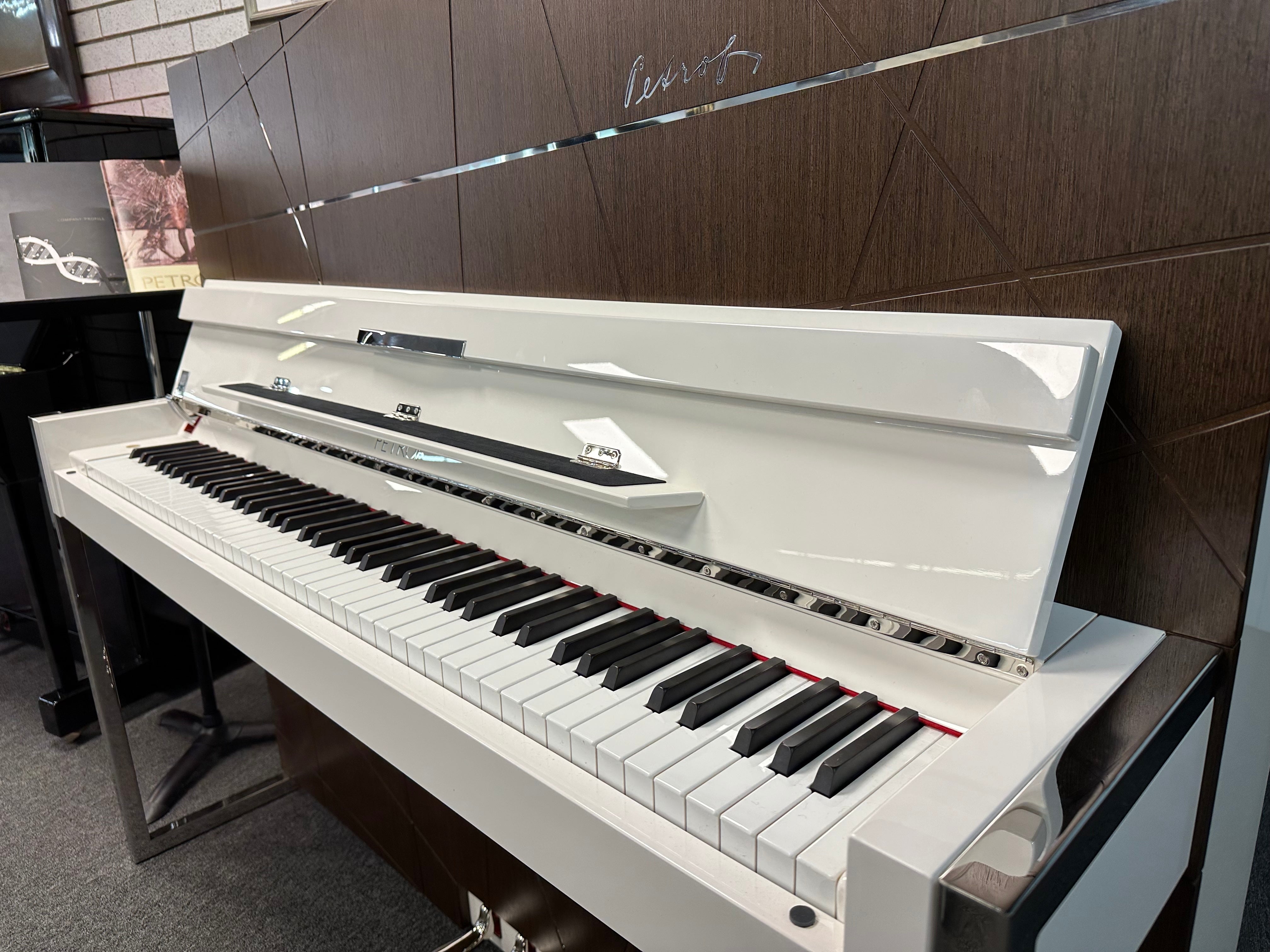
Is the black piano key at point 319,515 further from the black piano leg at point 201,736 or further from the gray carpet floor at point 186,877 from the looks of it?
the black piano leg at point 201,736

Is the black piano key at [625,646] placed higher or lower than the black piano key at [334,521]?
higher

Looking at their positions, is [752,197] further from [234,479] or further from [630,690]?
[234,479]

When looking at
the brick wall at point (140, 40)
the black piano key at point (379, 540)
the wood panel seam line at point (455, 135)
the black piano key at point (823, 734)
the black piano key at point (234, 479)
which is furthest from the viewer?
the brick wall at point (140, 40)

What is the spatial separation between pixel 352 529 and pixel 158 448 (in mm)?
906

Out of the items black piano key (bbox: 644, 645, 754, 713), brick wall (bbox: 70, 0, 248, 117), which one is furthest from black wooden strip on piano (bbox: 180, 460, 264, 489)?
brick wall (bbox: 70, 0, 248, 117)

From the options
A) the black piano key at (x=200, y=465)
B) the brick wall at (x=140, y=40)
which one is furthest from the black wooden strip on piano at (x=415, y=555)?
the brick wall at (x=140, y=40)

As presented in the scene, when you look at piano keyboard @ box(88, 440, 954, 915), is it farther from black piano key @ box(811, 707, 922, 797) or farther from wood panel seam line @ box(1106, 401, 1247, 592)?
wood panel seam line @ box(1106, 401, 1247, 592)

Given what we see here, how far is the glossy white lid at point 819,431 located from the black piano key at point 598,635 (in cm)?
10

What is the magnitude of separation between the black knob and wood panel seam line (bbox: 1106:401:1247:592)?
0.48 metres

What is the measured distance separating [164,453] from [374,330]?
716 millimetres

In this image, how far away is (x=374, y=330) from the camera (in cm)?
152

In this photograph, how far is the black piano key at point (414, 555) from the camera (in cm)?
117

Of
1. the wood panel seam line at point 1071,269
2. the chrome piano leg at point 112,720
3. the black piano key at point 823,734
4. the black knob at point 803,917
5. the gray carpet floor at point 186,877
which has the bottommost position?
the gray carpet floor at point 186,877

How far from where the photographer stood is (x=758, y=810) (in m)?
0.66
